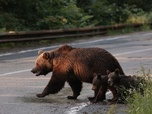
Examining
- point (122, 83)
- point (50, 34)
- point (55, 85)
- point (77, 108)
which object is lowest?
point (50, 34)

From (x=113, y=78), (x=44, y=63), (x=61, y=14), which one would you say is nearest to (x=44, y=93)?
(x=44, y=63)

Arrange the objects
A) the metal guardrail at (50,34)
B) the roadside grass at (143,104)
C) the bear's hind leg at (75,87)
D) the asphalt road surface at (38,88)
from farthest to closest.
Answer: the metal guardrail at (50,34) → the bear's hind leg at (75,87) → the asphalt road surface at (38,88) → the roadside grass at (143,104)

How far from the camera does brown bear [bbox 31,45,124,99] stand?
10.4 m

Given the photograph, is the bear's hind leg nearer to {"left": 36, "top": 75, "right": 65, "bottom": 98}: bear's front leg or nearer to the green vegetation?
{"left": 36, "top": 75, "right": 65, "bottom": 98}: bear's front leg

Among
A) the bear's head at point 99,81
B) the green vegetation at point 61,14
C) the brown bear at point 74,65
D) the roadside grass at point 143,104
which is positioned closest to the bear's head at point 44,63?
the brown bear at point 74,65

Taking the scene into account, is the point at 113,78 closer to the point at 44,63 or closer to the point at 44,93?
the point at 44,93

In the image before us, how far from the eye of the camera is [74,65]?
10.5 meters

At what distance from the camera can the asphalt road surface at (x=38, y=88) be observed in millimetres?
9531

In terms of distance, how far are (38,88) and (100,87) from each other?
2267 mm

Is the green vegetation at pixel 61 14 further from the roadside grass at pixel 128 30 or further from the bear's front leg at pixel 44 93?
the bear's front leg at pixel 44 93

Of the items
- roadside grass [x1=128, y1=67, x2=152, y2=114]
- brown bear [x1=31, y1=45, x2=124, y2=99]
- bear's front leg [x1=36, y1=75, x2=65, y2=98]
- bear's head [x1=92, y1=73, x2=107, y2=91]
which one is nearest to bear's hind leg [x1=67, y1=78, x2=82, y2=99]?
brown bear [x1=31, y1=45, x2=124, y2=99]

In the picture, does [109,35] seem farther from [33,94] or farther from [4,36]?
[33,94]

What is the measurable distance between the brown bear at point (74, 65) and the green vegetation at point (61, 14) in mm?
13292

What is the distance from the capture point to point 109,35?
27.5 meters
